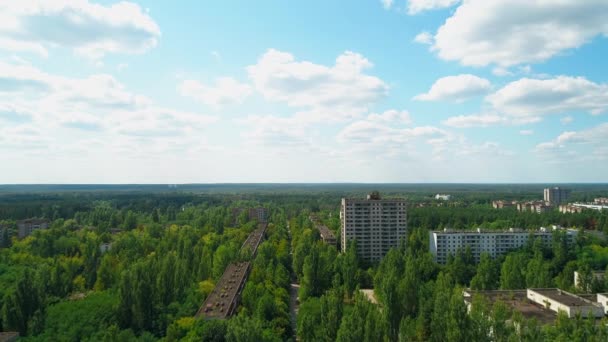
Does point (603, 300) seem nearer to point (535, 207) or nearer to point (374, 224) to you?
point (374, 224)

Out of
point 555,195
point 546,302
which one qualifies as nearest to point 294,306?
point 546,302

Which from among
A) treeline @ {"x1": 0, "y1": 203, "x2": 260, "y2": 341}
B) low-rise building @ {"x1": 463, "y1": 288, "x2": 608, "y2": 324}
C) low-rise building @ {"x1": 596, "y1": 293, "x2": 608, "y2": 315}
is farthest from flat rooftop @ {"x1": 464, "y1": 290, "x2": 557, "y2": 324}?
treeline @ {"x1": 0, "y1": 203, "x2": 260, "y2": 341}

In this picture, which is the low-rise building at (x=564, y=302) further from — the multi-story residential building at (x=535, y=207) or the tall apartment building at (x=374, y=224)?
the multi-story residential building at (x=535, y=207)

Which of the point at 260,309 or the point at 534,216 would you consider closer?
the point at 260,309

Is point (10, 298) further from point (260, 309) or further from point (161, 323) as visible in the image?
point (260, 309)

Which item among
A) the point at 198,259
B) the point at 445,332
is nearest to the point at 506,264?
the point at 445,332

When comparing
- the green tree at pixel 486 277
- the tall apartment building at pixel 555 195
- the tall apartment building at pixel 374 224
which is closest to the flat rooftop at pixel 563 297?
the green tree at pixel 486 277

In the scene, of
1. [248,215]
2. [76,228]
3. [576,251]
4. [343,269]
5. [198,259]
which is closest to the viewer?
[343,269]
